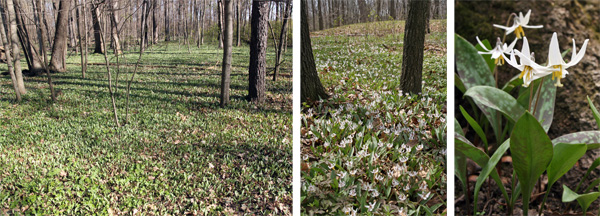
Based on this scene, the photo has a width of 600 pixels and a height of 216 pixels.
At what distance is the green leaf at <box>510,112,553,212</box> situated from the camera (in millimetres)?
1413

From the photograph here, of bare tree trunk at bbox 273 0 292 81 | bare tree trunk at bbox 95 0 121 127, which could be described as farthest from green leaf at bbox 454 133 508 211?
bare tree trunk at bbox 95 0 121 127

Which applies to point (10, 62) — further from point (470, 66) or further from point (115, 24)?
point (470, 66)

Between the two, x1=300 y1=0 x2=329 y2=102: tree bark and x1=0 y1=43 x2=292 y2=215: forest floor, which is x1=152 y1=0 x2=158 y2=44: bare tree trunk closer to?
x1=0 y1=43 x2=292 y2=215: forest floor

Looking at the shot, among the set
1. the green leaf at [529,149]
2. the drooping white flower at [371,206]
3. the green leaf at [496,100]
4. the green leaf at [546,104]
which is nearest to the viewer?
the green leaf at [529,149]

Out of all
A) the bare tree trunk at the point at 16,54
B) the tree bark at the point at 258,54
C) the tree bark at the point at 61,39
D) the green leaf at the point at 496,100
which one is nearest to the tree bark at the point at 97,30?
the tree bark at the point at 61,39

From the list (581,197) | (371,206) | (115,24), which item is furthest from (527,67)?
(115,24)

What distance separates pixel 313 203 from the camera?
2.12m

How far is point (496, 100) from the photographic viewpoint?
165 centimetres

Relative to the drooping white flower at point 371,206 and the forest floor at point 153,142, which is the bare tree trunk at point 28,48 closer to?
the forest floor at point 153,142

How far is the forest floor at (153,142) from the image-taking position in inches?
82.9

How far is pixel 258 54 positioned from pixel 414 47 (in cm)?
94

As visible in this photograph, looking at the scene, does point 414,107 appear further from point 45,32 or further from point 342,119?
point 45,32

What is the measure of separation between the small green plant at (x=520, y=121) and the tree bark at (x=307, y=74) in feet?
2.55

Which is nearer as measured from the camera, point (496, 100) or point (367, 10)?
point (496, 100)
